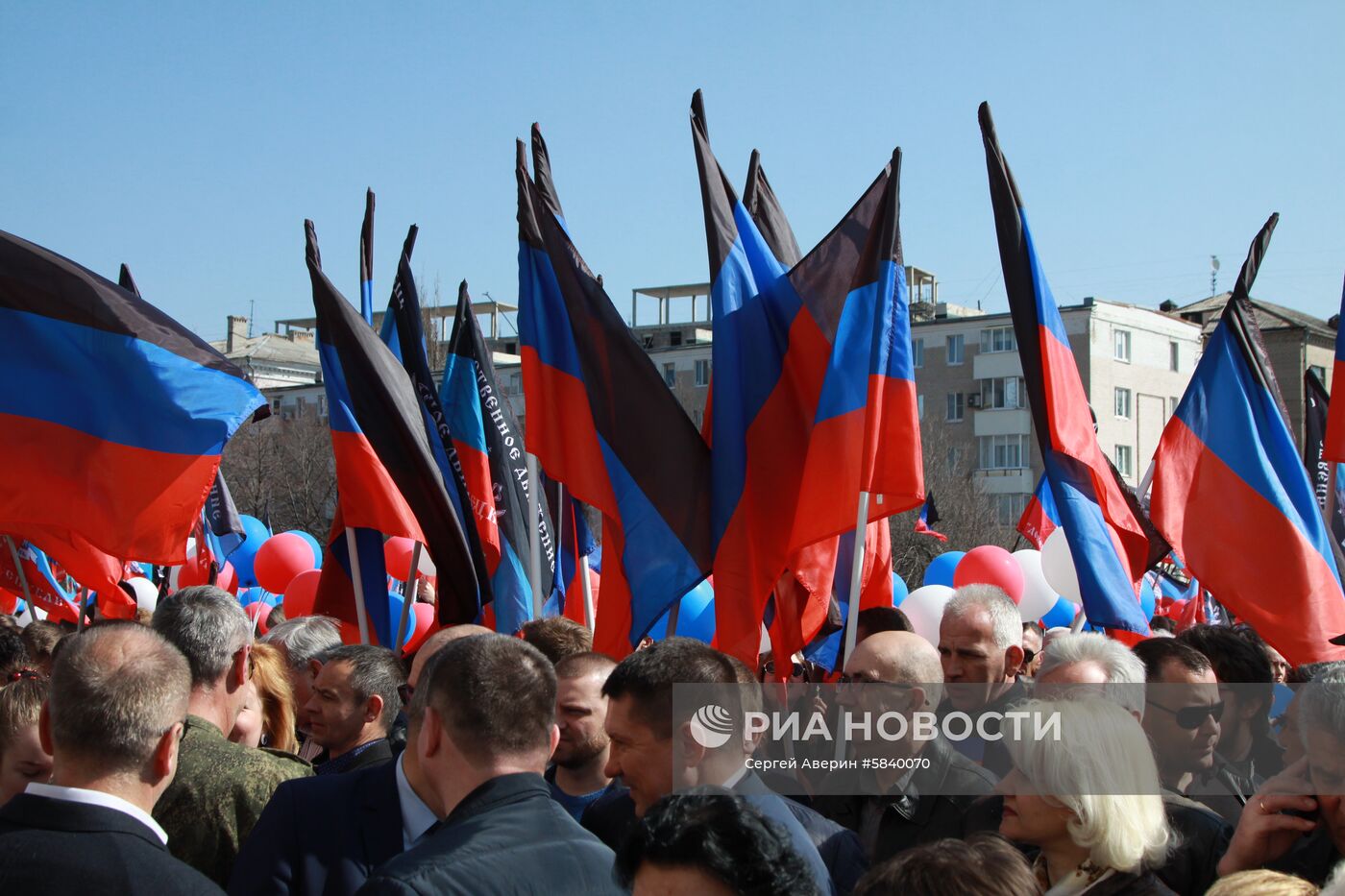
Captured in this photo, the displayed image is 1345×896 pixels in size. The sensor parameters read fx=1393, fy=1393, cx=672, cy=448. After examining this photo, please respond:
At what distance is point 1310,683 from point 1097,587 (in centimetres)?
331

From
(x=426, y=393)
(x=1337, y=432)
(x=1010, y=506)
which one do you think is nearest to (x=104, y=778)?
(x=426, y=393)

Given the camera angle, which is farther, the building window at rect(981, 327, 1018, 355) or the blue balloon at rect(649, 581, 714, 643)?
the building window at rect(981, 327, 1018, 355)

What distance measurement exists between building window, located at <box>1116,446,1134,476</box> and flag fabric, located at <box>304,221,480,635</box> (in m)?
63.0

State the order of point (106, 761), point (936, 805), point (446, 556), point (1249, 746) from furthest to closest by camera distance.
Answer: point (446, 556) → point (1249, 746) → point (936, 805) → point (106, 761)

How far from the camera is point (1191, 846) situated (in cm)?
417

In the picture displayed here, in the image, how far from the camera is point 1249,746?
5832mm

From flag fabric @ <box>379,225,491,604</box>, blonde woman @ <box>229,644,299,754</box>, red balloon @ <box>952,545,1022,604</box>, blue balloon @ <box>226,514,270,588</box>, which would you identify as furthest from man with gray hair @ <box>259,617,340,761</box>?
blue balloon @ <box>226,514,270,588</box>

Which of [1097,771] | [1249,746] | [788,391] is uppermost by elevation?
[788,391]

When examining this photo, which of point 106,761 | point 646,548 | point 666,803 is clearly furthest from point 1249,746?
point 106,761

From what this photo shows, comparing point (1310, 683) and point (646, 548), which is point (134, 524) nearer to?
point (646, 548)

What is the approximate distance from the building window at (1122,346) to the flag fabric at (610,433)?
6105 cm

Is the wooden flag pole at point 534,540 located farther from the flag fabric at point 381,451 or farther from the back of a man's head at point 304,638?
the back of a man's head at point 304,638

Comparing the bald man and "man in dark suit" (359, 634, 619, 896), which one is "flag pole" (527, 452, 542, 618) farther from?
"man in dark suit" (359, 634, 619, 896)

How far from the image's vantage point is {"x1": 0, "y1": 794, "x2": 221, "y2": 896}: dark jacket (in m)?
2.96
